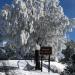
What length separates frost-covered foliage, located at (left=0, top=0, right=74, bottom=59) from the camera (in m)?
33.1

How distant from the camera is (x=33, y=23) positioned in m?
33.5

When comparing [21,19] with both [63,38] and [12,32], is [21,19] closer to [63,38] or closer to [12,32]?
[12,32]

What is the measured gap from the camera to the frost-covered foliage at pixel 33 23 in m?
33.1

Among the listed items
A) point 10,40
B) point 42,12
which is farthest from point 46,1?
point 10,40

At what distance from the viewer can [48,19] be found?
34406 mm

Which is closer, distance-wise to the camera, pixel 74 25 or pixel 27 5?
pixel 27 5

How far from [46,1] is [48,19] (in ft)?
8.06

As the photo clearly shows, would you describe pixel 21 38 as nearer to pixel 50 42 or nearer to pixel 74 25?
pixel 50 42

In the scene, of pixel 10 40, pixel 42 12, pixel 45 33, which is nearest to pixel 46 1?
pixel 42 12

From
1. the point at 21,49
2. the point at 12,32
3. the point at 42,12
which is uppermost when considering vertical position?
the point at 42,12

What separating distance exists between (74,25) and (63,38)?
2276mm

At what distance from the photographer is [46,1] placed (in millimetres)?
35094

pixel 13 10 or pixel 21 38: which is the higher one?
pixel 13 10

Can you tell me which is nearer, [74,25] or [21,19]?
[21,19]
